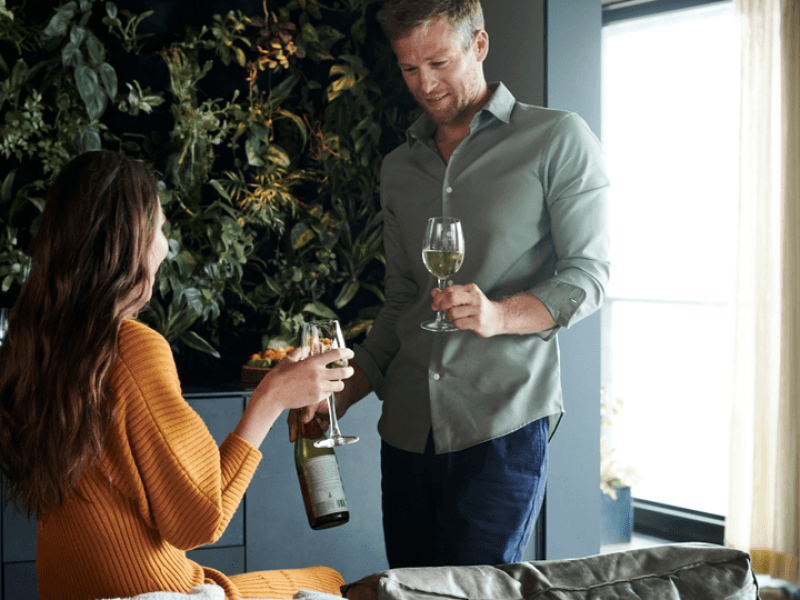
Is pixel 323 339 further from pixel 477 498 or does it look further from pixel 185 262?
pixel 185 262

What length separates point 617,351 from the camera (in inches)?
159

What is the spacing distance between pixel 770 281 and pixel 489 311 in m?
2.32

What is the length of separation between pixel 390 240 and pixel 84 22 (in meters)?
1.68

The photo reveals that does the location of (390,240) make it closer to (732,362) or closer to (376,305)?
(376,305)

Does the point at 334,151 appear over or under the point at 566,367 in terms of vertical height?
over

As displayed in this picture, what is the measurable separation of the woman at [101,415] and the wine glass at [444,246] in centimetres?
53

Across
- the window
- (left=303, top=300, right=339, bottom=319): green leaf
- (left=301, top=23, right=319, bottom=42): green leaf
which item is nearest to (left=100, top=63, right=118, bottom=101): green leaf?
(left=301, top=23, right=319, bottom=42): green leaf

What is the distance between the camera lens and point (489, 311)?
1435mm

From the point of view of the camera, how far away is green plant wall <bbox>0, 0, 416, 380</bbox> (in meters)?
2.73

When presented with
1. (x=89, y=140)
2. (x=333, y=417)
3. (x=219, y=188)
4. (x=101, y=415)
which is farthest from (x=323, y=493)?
(x=89, y=140)

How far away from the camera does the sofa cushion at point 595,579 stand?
0.94 meters

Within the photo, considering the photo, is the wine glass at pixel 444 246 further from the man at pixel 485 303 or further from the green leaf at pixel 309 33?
the green leaf at pixel 309 33

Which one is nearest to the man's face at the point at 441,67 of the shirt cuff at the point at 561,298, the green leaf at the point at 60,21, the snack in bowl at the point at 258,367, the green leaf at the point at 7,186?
the shirt cuff at the point at 561,298

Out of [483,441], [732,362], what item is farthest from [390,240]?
[732,362]
